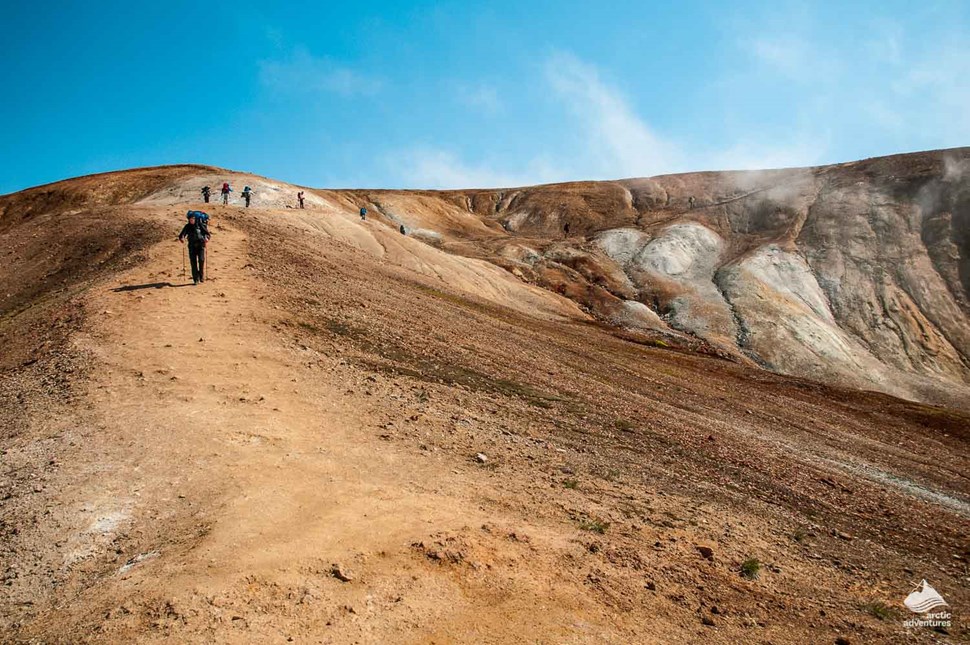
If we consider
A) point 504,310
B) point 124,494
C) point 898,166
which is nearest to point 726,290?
point 504,310

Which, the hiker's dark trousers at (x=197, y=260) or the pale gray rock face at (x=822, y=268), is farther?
the pale gray rock face at (x=822, y=268)

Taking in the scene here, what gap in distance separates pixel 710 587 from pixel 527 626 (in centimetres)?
347

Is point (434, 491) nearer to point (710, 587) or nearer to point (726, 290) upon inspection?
point (710, 587)

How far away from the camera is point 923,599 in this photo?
1005cm

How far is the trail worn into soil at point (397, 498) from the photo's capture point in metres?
6.68

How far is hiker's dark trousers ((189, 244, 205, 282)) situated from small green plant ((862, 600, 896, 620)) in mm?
20008

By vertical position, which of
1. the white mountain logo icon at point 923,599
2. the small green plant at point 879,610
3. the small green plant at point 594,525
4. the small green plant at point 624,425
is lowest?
the white mountain logo icon at point 923,599

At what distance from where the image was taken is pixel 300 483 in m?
9.23

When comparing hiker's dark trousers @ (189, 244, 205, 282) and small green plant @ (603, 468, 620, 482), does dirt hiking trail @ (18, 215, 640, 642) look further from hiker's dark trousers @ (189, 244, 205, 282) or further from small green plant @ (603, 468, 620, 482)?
hiker's dark trousers @ (189, 244, 205, 282)

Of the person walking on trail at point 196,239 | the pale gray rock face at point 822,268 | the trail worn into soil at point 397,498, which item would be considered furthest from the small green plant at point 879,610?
the pale gray rock face at point 822,268

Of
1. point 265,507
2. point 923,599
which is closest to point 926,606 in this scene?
point 923,599

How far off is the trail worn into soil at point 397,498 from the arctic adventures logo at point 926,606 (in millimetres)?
207

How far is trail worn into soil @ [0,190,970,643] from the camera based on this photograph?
21.9ft

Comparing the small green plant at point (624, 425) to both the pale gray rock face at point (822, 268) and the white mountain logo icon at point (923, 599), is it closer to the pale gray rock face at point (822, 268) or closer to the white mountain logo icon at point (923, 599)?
the white mountain logo icon at point (923, 599)
